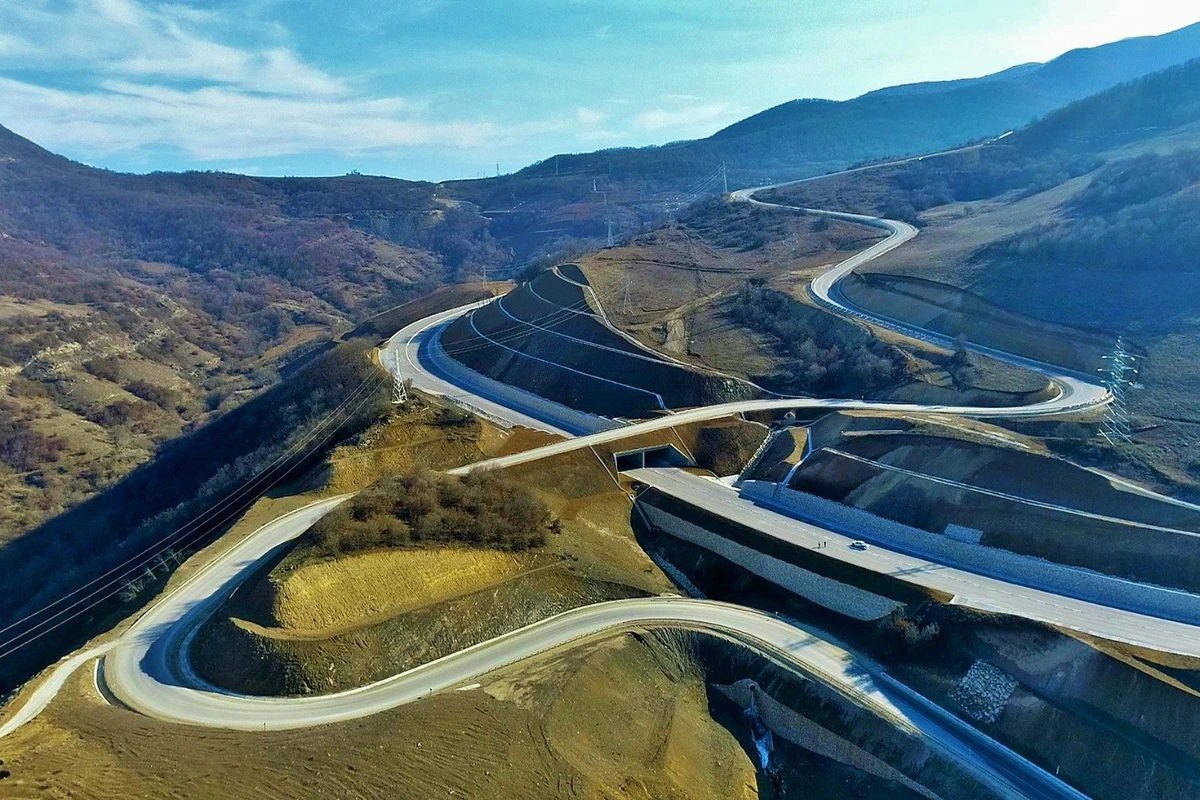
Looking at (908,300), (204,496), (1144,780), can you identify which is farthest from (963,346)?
(204,496)

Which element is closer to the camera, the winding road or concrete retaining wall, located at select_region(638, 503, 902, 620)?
the winding road

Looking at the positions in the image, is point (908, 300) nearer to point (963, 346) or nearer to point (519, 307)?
point (963, 346)

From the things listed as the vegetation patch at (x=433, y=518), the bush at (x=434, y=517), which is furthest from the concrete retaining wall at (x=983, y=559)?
the bush at (x=434, y=517)

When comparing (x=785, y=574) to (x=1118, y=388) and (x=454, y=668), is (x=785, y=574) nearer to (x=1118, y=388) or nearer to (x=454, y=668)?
(x=454, y=668)

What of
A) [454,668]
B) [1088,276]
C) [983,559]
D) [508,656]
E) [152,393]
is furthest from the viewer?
[152,393]

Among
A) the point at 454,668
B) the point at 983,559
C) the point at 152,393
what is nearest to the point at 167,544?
the point at 454,668

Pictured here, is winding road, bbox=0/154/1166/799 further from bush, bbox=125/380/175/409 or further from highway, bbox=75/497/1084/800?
bush, bbox=125/380/175/409

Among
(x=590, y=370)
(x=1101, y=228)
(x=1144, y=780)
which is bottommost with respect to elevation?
(x=1144, y=780)

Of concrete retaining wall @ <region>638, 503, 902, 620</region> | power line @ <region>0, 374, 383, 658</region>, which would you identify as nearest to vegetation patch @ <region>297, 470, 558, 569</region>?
concrete retaining wall @ <region>638, 503, 902, 620</region>
